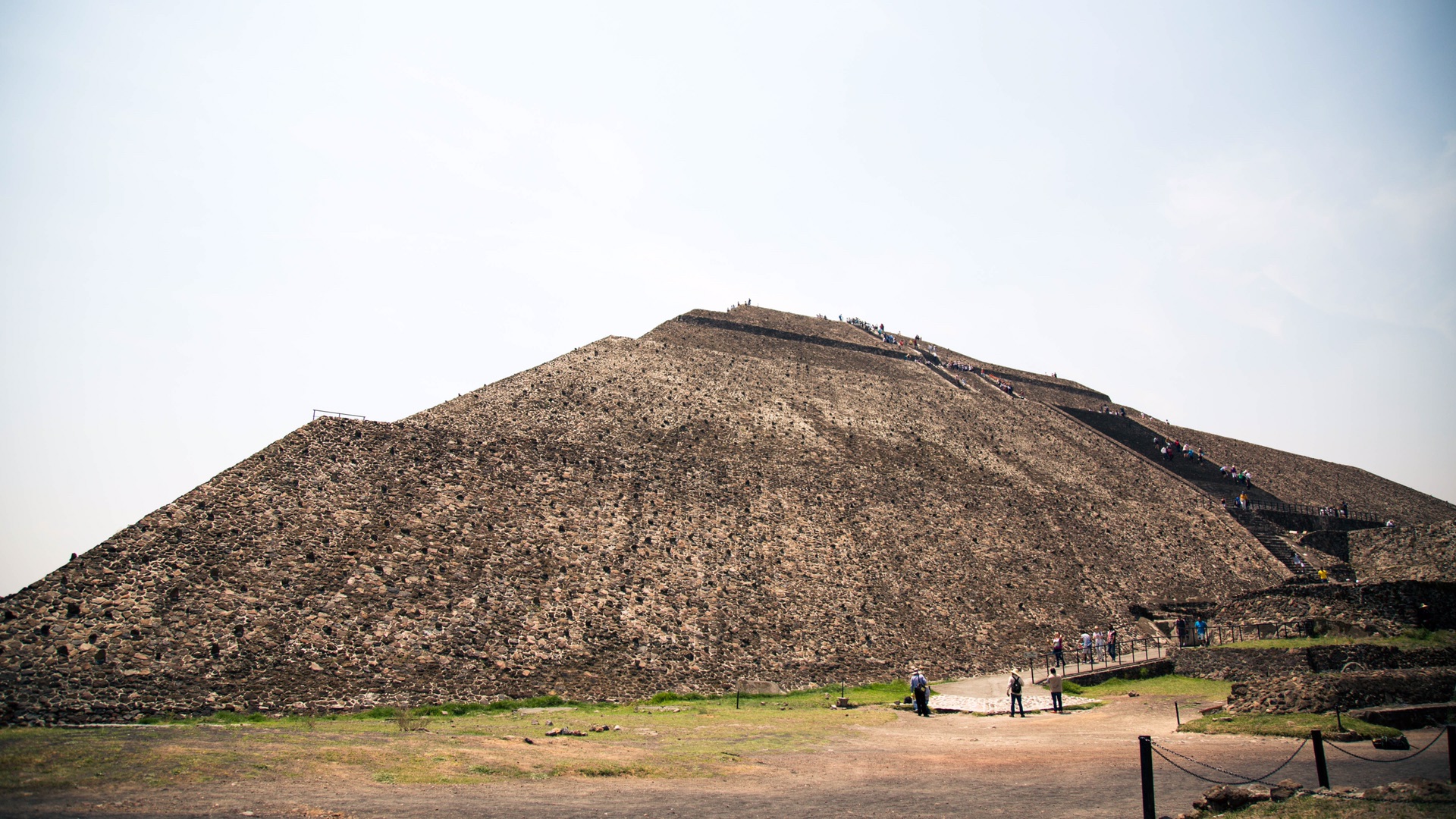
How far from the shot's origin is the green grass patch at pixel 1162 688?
21672 mm

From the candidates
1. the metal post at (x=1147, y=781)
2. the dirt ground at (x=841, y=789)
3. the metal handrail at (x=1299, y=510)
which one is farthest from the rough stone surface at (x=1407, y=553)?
the metal post at (x=1147, y=781)

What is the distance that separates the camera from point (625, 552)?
24.9 metres

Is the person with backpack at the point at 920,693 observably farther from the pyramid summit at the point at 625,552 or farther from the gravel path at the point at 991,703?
the pyramid summit at the point at 625,552

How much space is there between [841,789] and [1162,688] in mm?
14910

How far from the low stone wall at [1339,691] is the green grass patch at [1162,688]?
4.03m

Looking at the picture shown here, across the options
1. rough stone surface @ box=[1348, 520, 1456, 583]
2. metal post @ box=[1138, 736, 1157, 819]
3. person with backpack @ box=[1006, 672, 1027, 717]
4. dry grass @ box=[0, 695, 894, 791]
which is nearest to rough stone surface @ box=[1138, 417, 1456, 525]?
rough stone surface @ box=[1348, 520, 1456, 583]

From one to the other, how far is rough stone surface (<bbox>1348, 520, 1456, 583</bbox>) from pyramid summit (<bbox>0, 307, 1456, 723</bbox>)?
9.98 feet

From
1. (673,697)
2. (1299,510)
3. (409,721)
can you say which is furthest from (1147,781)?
(1299,510)

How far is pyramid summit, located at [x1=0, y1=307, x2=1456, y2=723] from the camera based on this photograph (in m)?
18.2

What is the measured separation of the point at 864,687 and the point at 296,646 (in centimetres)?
1394

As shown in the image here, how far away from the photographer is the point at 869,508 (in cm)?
3111

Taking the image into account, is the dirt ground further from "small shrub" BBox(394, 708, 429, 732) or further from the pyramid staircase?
the pyramid staircase

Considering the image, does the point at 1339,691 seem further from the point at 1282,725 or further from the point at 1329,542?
the point at 1329,542

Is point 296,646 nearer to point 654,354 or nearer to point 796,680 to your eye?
point 796,680
